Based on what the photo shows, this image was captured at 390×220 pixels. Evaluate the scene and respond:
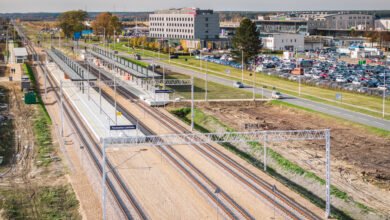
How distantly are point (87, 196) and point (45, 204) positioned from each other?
246 centimetres

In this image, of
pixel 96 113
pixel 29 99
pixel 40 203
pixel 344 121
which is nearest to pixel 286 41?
pixel 29 99

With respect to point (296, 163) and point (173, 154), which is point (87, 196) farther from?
point (296, 163)

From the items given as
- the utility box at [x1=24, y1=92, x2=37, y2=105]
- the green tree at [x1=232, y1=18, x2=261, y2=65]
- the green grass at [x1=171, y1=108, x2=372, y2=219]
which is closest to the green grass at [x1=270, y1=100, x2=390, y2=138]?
the green grass at [x1=171, y1=108, x2=372, y2=219]

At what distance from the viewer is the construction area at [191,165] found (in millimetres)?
33625

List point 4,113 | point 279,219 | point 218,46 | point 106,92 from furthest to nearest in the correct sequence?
point 218,46 < point 106,92 < point 4,113 < point 279,219

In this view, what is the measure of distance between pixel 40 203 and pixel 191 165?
39.7 ft

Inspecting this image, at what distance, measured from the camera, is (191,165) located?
141 feet

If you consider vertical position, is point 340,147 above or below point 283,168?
above

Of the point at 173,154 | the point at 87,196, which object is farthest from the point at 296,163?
the point at 87,196

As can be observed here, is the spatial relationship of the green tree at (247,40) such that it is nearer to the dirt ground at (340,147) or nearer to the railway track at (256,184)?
the dirt ground at (340,147)

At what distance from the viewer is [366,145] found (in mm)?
47875

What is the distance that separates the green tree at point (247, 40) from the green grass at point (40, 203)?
68.8m

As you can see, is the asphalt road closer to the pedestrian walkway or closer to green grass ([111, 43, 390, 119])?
green grass ([111, 43, 390, 119])

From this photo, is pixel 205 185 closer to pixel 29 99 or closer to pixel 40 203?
pixel 40 203
